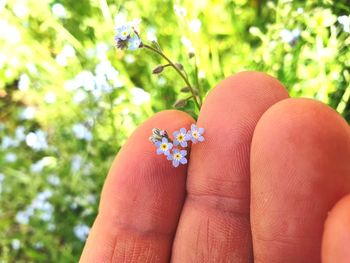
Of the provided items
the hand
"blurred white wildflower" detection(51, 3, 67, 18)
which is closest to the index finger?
the hand

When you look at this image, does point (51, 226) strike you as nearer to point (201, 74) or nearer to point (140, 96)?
point (140, 96)

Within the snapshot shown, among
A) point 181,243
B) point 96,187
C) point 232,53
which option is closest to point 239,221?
point 181,243

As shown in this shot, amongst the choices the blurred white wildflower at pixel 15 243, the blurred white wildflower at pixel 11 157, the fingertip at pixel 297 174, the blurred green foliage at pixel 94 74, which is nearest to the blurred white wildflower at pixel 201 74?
the blurred green foliage at pixel 94 74

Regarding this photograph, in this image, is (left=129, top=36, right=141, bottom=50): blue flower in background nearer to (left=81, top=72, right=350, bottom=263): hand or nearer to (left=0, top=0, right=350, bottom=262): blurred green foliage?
(left=81, top=72, right=350, bottom=263): hand

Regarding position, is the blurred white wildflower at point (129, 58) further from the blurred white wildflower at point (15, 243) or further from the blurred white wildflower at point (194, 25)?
the blurred white wildflower at point (15, 243)

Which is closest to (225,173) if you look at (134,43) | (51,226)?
(134,43)
